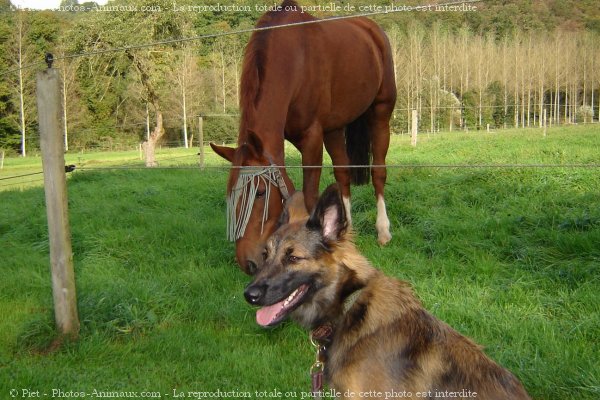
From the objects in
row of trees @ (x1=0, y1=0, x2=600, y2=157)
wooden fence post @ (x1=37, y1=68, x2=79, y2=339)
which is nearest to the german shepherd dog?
wooden fence post @ (x1=37, y1=68, x2=79, y2=339)

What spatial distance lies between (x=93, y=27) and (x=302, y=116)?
20.8m

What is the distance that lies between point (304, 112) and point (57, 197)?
297 cm

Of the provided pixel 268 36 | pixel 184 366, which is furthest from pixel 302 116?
pixel 184 366

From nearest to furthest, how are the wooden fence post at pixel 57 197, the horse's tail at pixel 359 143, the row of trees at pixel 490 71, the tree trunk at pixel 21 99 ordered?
the wooden fence post at pixel 57 197
the horse's tail at pixel 359 143
the tree trunk at pixel 21 99
the row of trees at pixel 490 71

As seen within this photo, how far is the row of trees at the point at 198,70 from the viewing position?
25844 millimetres

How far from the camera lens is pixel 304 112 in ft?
20.9

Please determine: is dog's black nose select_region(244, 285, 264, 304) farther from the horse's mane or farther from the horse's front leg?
the horse's front leg

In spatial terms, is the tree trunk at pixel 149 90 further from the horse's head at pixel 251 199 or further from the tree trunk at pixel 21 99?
the horse's head at pixel 251 199

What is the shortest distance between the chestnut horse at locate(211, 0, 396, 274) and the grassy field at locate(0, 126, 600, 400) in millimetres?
716

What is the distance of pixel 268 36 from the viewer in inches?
234

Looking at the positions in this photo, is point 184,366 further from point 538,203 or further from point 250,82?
point 538,203

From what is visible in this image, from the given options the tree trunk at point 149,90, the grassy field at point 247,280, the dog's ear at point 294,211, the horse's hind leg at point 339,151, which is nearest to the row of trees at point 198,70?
the tree trunk at point 149,90

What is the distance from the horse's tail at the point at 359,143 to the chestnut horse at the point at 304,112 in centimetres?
2

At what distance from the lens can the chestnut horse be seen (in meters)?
4.87
